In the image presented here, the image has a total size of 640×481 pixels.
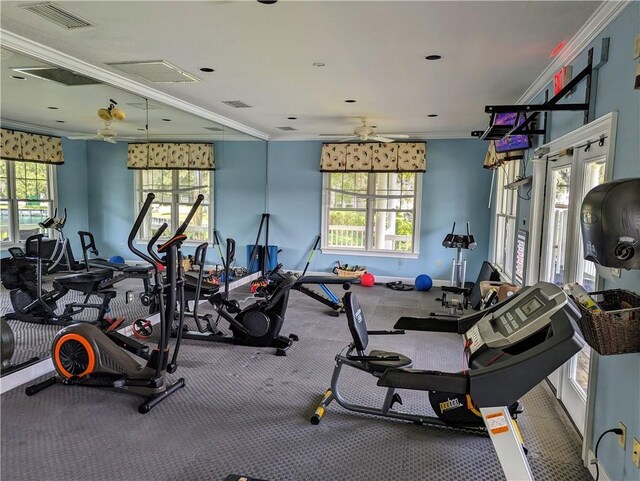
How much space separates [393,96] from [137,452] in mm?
4034

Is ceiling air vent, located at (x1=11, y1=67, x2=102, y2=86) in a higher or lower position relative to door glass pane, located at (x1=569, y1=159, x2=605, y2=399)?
higher

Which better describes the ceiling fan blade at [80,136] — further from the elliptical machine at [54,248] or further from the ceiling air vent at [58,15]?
the ceiling air vent at [58,15]

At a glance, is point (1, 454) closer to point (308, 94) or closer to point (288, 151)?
point (308, 94)

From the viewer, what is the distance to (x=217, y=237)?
6652mm

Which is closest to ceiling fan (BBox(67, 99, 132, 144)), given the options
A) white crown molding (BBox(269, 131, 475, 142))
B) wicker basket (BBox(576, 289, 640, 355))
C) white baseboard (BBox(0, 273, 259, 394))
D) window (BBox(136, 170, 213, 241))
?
window (BBox(136, 170, 213, 241))

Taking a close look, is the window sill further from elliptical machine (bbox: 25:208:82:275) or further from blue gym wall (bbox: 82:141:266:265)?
elliptical machine (bbox: 25:208:82:275)

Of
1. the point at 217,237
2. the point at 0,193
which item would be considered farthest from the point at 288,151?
the point at 0,193

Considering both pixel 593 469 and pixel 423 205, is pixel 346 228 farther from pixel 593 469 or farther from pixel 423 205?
pixel 593 469

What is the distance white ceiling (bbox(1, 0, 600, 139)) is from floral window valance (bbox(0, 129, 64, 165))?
77 cm

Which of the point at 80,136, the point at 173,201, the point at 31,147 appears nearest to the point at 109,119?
the point at 80,136

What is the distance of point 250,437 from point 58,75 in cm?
343

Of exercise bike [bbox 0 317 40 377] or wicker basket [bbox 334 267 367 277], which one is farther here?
wicker basket [bbox 334 267 367 277]

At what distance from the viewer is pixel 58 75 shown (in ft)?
12.0

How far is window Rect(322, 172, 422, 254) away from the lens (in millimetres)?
7438
